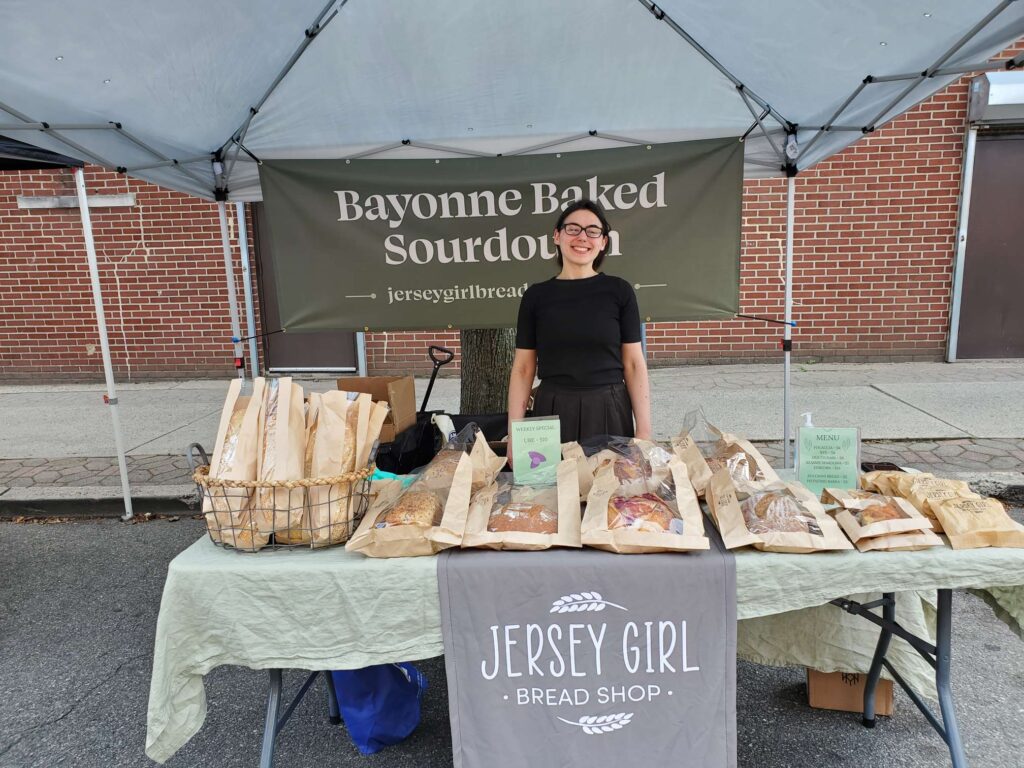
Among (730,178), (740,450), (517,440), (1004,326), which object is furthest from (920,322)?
(517,440)

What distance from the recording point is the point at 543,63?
2.74 meters

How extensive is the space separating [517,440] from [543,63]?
181cm

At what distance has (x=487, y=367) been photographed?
4.03 metres

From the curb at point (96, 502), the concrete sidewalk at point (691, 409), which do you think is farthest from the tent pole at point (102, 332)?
the concrete sidewalk at point (691, 409)

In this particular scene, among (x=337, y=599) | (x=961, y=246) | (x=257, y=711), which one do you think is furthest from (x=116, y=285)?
(x=961, y=246)

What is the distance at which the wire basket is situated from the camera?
5.25 ft

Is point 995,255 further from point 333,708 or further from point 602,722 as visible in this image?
point 333,708

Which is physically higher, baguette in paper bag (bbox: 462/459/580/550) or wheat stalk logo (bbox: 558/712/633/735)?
baguette in paper bag (bbox: 462/459/580/550)

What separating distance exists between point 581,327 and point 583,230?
1.18 ft

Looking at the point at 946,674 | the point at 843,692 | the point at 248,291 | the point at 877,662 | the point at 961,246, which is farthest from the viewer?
the point at 961,246

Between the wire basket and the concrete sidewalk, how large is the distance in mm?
2423

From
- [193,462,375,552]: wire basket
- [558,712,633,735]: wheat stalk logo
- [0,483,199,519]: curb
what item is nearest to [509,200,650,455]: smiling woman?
[193,462,375,552]: wire basket

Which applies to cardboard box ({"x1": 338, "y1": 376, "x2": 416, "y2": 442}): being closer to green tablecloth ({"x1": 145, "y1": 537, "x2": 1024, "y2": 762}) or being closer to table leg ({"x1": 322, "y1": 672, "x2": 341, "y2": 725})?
table leg ({"x1": 322, "y1": 672, "x2": 341, "y2": 725})

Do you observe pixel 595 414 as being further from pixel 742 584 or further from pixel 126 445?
pixel 126 445
